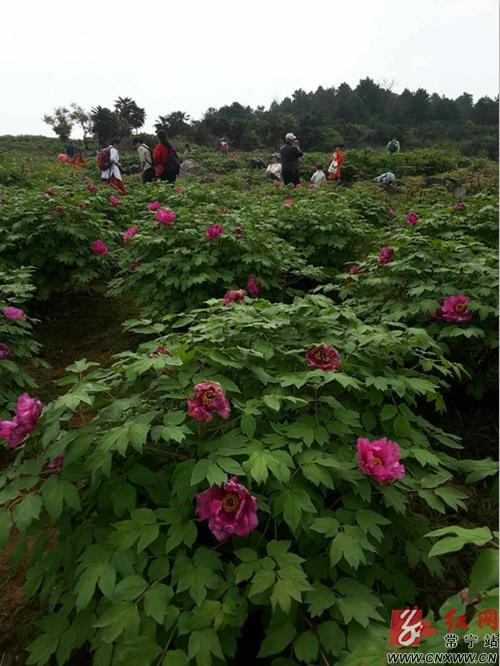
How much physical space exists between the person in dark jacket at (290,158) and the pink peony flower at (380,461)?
8.83 m

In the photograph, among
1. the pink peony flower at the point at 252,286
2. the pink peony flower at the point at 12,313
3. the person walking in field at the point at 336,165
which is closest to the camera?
the pink peony flower at the point at 12,313

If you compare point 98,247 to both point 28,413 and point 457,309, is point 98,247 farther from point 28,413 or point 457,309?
point 457,309

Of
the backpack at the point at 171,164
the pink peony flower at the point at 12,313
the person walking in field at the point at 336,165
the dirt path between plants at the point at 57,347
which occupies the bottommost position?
the dirt path between plants at the point at 57,347

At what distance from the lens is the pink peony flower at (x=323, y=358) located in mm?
1620

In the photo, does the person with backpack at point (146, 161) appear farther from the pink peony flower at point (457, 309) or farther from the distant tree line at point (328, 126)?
the distant tree line at point (328, 126)

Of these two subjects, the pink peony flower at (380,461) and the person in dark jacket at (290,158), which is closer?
the pink peony flower at (380,461)

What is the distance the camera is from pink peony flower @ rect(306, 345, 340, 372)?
162 centimetres

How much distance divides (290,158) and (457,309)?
8.02m

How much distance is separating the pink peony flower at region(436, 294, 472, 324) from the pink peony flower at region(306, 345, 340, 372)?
0.90m

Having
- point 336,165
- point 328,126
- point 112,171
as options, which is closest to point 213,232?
point 112,171

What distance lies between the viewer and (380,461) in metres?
1.36

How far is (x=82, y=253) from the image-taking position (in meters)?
4.12

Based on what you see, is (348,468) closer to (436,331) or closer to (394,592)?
(394,592)

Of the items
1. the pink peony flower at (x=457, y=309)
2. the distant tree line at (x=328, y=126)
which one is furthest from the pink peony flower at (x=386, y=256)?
the distant tree line at (x=328, y=126)
